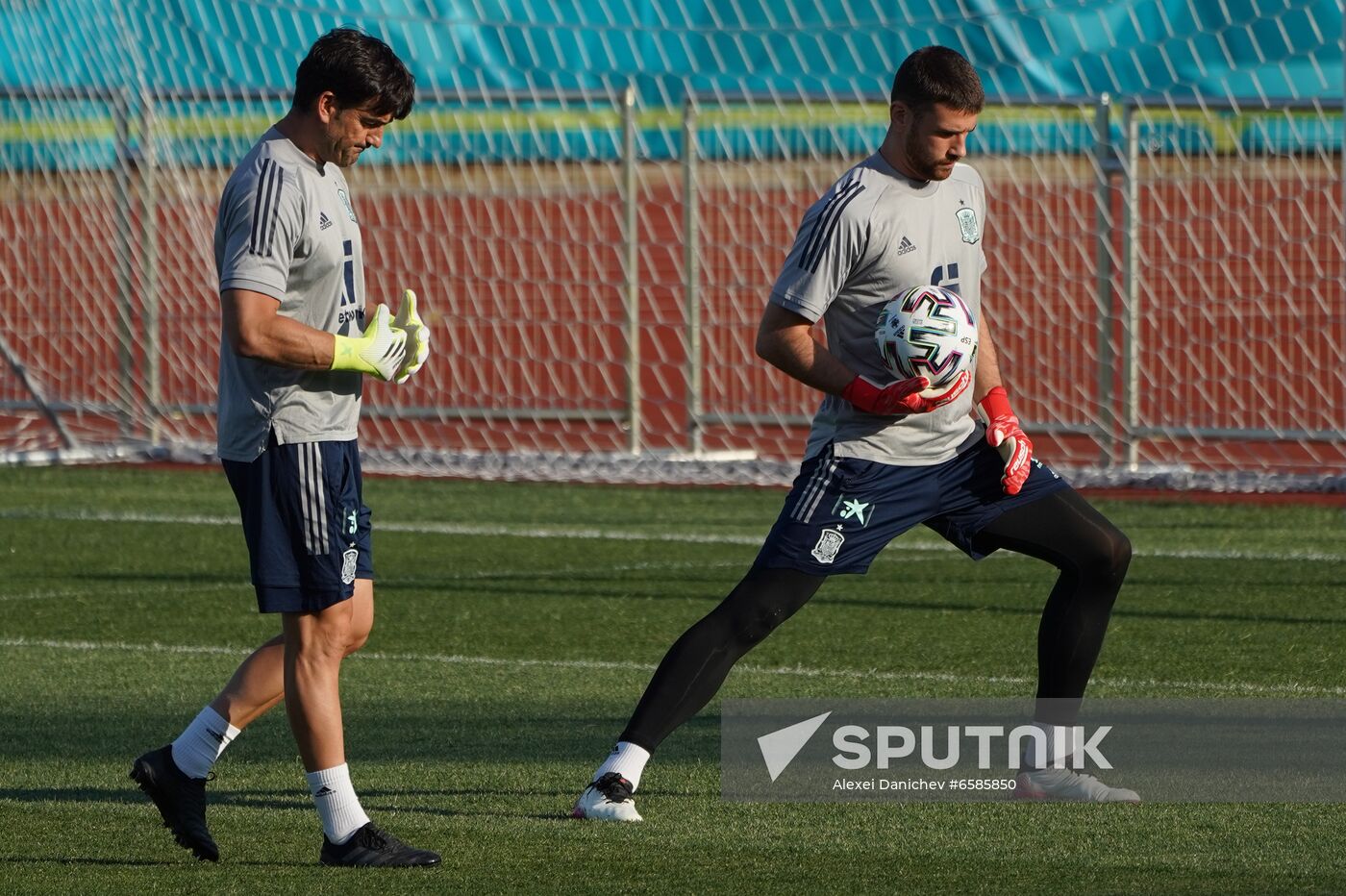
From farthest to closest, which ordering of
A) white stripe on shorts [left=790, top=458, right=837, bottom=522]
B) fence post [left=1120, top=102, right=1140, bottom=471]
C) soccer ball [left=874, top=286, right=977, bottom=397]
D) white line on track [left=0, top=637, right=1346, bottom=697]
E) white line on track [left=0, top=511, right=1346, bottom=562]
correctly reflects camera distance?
1. fence post [left=1120, top=102, right=1140, bottom=471]
2. white line on track [left=0, top=511, right=1346, bottom=562]
3. white line on track [left=0, top=637, right=1346, bottom=697]
4. white stripe on shorts [left=790, top=458, right=837, bottom=522]
5. soccer ball [left=874, top=286, right=977, bottom=397]

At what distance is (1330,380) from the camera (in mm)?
16578

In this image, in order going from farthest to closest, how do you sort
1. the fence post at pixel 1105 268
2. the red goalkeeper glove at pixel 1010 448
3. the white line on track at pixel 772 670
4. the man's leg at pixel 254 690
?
the fence post at pixel 1105 268
the white line on track at pixel 772 670
the red goalkeeper glove at pixel 1010 448
the man's leg at pixel 254 690

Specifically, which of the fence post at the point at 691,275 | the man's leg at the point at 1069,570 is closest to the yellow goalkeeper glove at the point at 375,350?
the man's leg at the point at 1069,570

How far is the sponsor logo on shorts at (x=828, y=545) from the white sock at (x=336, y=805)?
1258mm

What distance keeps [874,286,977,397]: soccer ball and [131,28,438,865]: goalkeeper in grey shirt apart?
1148mm

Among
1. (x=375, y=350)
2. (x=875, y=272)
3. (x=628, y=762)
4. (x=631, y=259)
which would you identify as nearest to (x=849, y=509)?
(x=875, y=272)

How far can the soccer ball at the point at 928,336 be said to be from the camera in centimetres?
588

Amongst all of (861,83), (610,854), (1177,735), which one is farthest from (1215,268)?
(610,854)

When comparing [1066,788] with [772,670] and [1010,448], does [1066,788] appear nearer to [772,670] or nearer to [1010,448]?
[1010,448]

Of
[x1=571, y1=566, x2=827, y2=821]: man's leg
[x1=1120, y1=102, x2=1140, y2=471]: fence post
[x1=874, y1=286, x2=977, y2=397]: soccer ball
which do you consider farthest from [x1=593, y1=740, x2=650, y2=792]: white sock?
[x1=1120, y1=102, x2=1140, y2=471]: fence post

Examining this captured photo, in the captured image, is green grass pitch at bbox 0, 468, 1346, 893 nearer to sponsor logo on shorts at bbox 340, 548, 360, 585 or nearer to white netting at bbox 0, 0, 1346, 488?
sponsor logo on shorts at bbox 340, 548, 360, 585

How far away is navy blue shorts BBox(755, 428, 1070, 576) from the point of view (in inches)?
235

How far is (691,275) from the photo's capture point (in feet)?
53.0

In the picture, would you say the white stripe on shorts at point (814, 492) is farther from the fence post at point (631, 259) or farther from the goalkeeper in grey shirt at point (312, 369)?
the fence post at point (631, 259)
